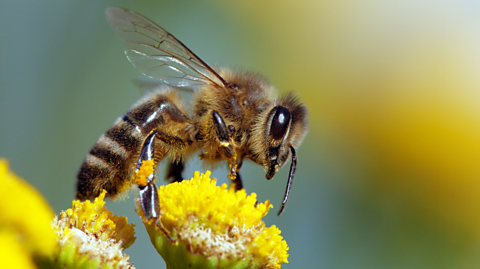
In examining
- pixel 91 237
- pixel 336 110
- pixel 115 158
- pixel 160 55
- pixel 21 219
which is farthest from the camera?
pixel 336 110

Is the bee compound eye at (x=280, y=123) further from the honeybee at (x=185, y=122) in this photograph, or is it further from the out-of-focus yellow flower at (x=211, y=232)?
the out-of-focus yellow flower at (x=211, y=232)

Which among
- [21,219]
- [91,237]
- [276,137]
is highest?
[276,137]

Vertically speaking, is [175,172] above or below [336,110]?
below

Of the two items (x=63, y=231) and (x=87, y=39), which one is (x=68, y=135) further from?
(x=63, y=231)

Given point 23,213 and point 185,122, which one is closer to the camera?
point 23,213

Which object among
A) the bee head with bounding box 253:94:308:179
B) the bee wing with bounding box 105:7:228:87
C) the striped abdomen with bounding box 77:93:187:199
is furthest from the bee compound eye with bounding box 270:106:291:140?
the striped abdomen with bounding box 77:93:187:199

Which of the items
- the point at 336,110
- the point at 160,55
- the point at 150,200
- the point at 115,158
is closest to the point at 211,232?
the point at 150,200

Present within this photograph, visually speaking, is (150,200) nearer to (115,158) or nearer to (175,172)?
(115,158)
